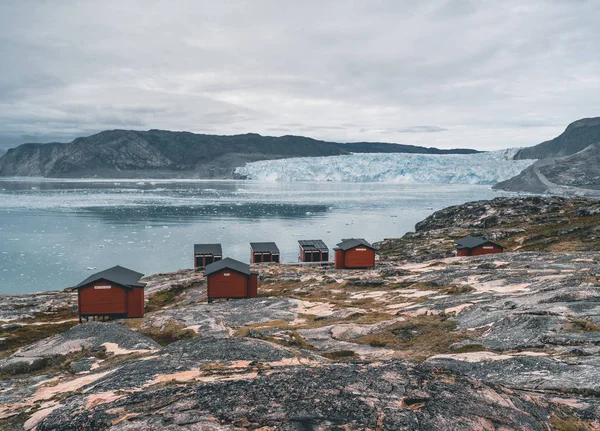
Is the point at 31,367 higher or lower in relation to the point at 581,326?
lower

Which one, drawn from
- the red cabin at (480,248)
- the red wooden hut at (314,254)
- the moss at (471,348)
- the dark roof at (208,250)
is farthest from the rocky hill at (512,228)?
the moss at (471,348)

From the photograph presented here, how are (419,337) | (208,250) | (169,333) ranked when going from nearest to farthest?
(419,337), (169,333), (208,250)

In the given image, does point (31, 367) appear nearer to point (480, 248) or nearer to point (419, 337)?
point (419, 337)

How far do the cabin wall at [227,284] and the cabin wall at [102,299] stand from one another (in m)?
7.55

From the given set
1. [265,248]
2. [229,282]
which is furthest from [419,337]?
[265,248]

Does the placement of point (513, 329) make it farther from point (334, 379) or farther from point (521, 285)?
point (521, 285)

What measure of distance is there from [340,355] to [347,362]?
6457 mm

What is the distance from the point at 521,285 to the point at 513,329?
13882mm

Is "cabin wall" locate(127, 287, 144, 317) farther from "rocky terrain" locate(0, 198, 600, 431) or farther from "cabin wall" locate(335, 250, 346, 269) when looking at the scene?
"cabin wall" locate(335, 250, 346, 269)

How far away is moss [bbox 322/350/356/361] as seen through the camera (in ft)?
67.2

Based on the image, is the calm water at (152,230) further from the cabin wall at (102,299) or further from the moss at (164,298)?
the cabin wall at (102,299)

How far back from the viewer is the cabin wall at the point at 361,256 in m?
57.3

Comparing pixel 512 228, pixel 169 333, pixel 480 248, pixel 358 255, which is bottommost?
pixel 169 333

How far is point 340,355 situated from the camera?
2084 cm
